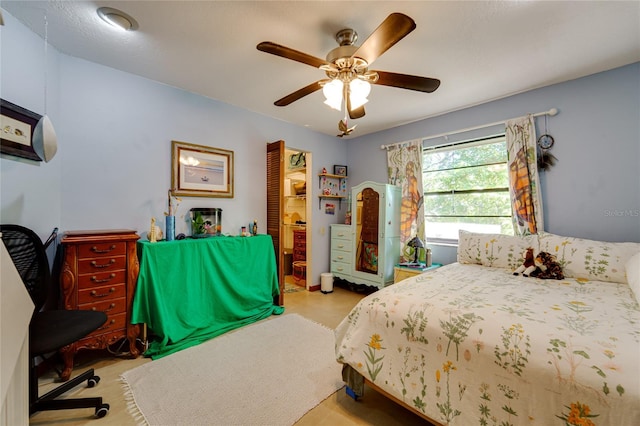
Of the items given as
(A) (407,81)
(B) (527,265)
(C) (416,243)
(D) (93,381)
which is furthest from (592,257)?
(D) (93,381)

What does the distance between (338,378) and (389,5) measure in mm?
2572

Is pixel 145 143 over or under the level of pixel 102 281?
over

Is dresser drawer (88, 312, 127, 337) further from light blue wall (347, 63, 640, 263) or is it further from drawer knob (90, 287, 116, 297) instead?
light blue wall (347, 63, 640, 263)

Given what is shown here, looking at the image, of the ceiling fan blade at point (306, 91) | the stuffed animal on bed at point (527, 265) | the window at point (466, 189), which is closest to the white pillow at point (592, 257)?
the stuffed animal on bed at point (527, 265)

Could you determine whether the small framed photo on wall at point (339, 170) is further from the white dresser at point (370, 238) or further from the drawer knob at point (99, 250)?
the drawer knob at point (99, 250)

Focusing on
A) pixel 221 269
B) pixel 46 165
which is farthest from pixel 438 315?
pixel 46 165

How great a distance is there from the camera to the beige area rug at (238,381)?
1.52m

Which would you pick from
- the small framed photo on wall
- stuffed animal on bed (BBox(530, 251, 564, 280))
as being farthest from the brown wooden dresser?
stuffed animal on bed (BBox(530, 251, 564, 280))

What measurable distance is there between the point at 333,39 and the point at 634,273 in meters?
2.65

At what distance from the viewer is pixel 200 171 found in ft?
9.39

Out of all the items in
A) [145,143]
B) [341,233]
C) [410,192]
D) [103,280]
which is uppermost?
[145,143]

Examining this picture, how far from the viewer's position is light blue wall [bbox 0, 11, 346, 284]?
5.81 ft

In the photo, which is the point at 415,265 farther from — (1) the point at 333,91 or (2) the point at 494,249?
(1) the point at 333,91

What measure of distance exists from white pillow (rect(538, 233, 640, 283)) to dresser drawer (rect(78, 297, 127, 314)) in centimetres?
372
